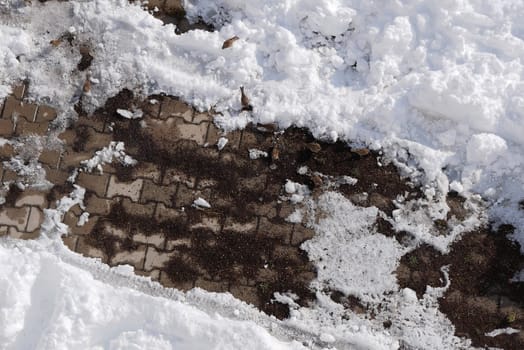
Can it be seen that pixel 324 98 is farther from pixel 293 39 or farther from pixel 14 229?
pixel 14 229

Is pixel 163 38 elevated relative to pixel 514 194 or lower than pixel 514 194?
elevated

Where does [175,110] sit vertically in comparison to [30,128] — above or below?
above

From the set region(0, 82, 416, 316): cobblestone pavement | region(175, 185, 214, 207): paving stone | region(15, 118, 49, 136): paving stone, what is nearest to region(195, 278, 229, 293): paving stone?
region(0, 82, 416, 316): cobblestone pavement

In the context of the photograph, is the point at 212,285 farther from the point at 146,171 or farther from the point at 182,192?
the point at 146,171

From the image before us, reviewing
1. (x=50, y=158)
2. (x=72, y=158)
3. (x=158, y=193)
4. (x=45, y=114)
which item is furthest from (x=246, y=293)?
(x=45, y=114)

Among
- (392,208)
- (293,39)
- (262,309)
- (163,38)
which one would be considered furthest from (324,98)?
(262,309)

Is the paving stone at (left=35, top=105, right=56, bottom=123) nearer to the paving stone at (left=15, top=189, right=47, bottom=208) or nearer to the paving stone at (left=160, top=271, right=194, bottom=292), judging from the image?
the paving stone at (left=15, top=189, right=47, bottom=208)
